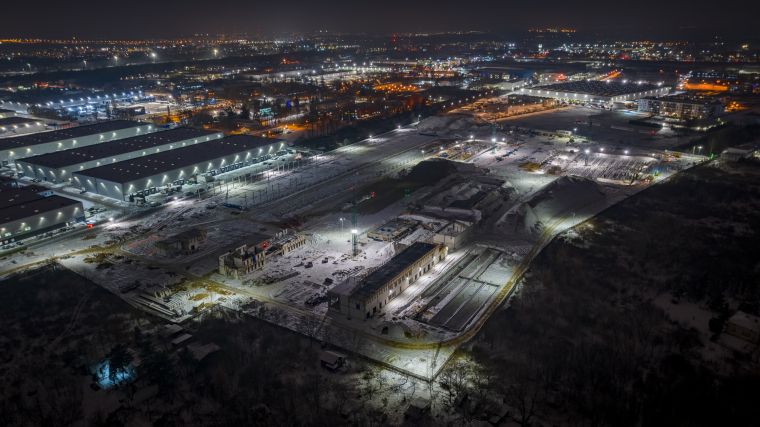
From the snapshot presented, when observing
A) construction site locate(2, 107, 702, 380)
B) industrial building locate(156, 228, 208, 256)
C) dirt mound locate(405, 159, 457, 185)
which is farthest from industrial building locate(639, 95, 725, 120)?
industrial building locate(156, 228, 208, 256)

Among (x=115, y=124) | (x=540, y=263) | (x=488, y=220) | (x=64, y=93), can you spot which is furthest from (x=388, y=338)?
(x=64, y=93)

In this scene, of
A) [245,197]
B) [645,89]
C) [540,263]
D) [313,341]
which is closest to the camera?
[313,341]

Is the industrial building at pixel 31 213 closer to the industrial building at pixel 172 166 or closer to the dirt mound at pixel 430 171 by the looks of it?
the industrial building at pixel 172 166

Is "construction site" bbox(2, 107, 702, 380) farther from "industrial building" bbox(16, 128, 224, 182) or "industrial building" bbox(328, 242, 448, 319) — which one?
"industrial building" bbox(16, 128, 224, 182)

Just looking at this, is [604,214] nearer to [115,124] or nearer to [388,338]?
[388,338]

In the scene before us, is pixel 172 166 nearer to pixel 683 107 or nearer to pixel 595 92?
pixel 683 107

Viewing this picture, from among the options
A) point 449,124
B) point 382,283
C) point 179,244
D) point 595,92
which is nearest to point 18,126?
point 179,244

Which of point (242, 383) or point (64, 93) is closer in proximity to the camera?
point (242, 383)

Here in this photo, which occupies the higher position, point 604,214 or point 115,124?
point 115,124
